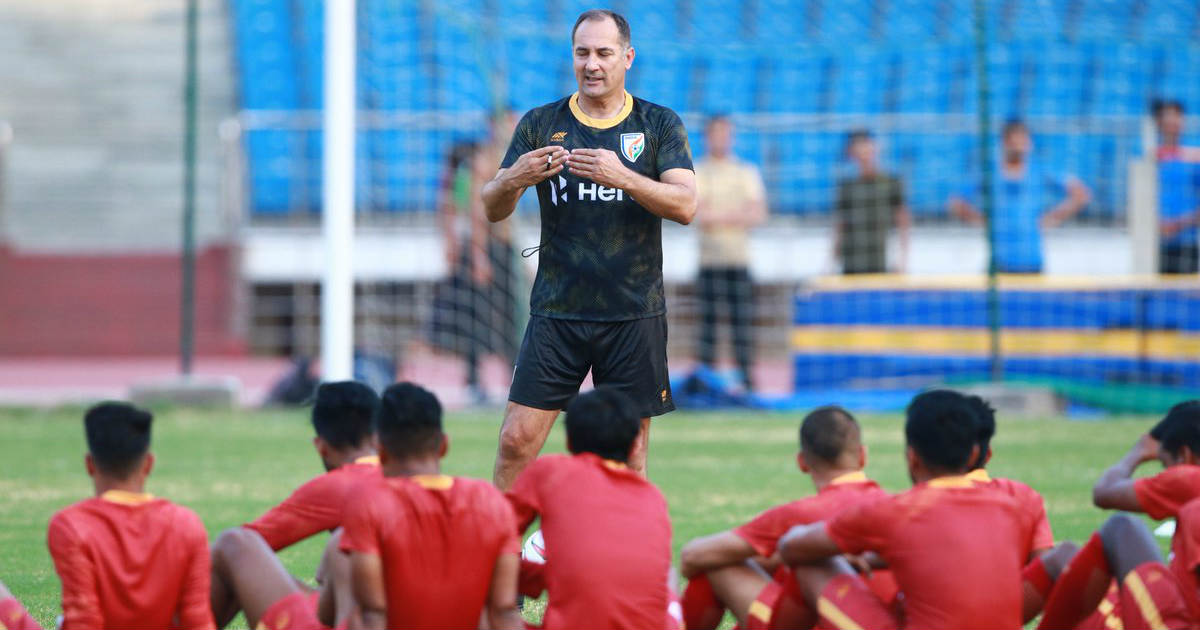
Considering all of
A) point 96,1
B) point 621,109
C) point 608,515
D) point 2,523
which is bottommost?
point 2,523

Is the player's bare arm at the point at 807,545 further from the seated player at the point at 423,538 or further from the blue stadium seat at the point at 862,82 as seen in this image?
the blue stadium seat at the point at 862,82

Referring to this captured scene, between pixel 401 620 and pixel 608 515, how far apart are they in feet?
2.06

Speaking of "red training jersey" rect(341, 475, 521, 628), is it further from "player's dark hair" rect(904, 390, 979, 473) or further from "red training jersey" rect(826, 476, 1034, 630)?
"player's dark hair" rect(904, 390, 979, 473)

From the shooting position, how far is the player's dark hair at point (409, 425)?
4398 mm

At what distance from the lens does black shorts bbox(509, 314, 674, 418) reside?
612 cm

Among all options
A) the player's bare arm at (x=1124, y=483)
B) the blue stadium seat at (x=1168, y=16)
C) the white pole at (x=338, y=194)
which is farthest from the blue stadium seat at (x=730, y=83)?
the player's bare arm at (x=1124, y=483)

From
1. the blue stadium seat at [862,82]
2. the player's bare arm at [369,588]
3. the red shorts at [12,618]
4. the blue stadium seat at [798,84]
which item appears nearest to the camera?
the player's bare arm at [369,588]

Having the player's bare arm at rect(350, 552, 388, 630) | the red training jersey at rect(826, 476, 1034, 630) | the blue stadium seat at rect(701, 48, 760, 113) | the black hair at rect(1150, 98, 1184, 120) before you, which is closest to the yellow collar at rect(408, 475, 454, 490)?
the player's bare arm at rect(350, 552, 388, 630)

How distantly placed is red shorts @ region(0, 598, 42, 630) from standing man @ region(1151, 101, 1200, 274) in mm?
10990

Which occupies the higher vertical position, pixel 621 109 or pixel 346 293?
pixel 621 109

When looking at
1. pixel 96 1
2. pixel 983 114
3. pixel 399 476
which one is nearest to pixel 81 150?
pixel 96 1

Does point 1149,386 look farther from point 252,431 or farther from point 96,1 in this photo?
point 96,1

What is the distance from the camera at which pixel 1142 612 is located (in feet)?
14.8

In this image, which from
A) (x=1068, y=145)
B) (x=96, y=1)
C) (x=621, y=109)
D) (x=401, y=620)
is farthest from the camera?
(x=96, y=1)
